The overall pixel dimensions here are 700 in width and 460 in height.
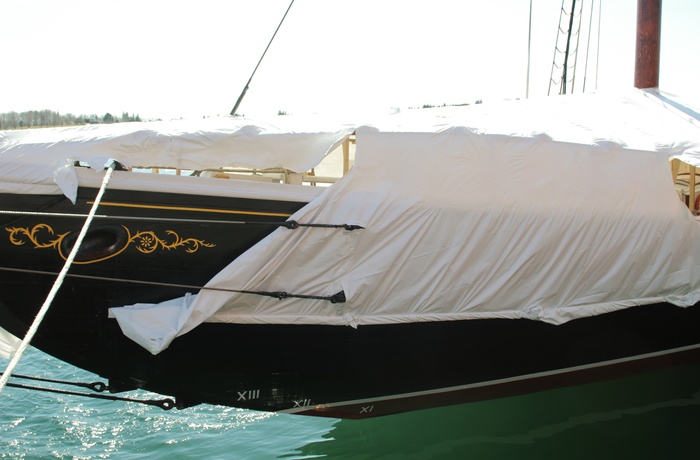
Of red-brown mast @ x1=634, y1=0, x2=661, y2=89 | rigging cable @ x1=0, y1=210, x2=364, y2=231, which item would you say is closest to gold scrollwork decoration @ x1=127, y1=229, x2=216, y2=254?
rigging cable @ x1=0, y1=210, x2=364, y2=231

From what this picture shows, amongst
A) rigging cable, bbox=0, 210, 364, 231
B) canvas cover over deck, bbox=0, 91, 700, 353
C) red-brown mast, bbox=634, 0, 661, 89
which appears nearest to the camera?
rigging cable, bbox=0, 210, 364, 231

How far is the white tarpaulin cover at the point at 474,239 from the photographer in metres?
4.30

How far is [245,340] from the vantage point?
14.5 feet

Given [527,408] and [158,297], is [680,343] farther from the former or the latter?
[158,297]

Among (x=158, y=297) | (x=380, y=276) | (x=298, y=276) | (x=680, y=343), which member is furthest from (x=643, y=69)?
(x=158, y=297)

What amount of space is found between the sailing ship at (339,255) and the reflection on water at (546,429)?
0.85m

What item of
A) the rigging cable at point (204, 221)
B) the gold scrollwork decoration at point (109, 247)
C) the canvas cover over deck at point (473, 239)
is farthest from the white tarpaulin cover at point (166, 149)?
the canvas cover over deck at point (473, 239)

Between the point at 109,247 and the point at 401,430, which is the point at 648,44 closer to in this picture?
the point at 401,430

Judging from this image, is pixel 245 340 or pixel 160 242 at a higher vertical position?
pixel 160 242

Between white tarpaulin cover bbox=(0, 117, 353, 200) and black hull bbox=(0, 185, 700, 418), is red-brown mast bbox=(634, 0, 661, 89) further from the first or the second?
white tarpaulin cover bbox=(0, 117, 353, 200)

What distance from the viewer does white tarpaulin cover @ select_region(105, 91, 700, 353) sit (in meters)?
4.30

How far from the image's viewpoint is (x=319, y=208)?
4.30 meters

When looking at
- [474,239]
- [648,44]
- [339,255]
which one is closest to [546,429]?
[474,239]

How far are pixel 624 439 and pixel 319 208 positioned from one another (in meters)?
3.77
